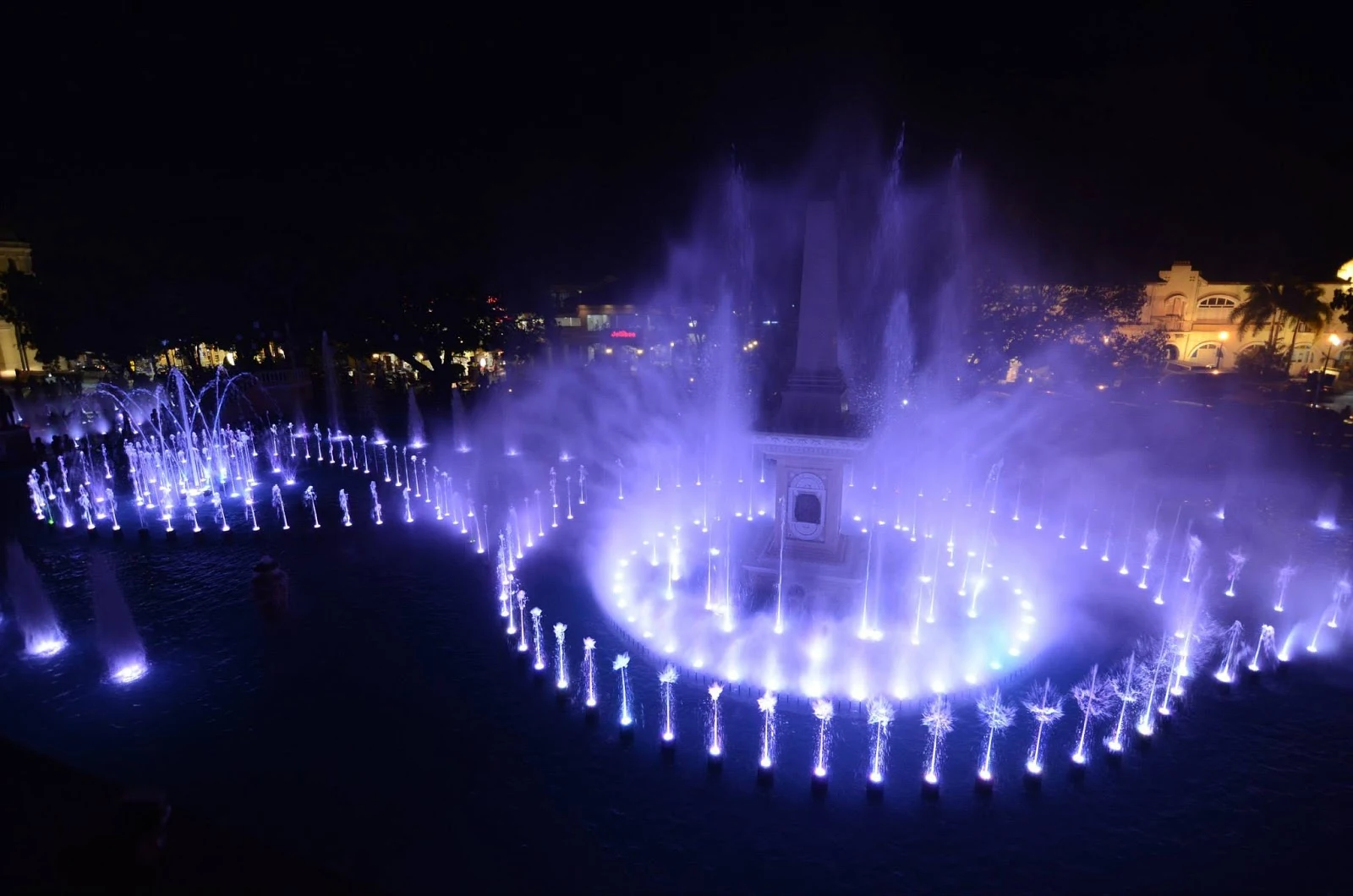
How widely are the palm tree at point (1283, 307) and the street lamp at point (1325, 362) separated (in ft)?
4.33

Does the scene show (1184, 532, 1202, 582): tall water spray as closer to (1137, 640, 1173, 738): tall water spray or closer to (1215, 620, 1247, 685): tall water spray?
(1215, 620, 1247, 685): tall water spray

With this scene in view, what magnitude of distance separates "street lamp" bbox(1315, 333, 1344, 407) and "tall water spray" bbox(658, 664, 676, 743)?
141ft

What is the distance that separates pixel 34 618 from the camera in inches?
531

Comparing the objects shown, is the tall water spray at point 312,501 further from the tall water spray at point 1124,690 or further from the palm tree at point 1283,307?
the palm tree at point 1283,307

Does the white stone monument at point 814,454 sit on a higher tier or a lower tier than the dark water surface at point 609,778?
higher

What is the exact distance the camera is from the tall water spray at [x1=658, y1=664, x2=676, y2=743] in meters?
10.8

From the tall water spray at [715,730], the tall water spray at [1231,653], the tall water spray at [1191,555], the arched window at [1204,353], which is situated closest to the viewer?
the tall water spray at [715,730]

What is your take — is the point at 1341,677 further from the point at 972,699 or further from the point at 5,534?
the point at 5,534

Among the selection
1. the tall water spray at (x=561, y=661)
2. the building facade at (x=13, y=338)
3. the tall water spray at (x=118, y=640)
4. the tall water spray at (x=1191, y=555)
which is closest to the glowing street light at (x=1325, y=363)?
the tall water spray at (x=1191, y=555)

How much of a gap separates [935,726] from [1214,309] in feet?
231

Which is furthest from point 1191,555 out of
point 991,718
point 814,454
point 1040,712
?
point 814,454

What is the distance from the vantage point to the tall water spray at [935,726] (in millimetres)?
9820

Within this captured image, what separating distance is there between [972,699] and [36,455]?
36054mm

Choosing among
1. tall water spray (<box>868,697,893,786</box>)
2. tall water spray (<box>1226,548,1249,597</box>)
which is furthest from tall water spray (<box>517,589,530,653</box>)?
tall water spray (<box>1226,548,1249,597</box>)
